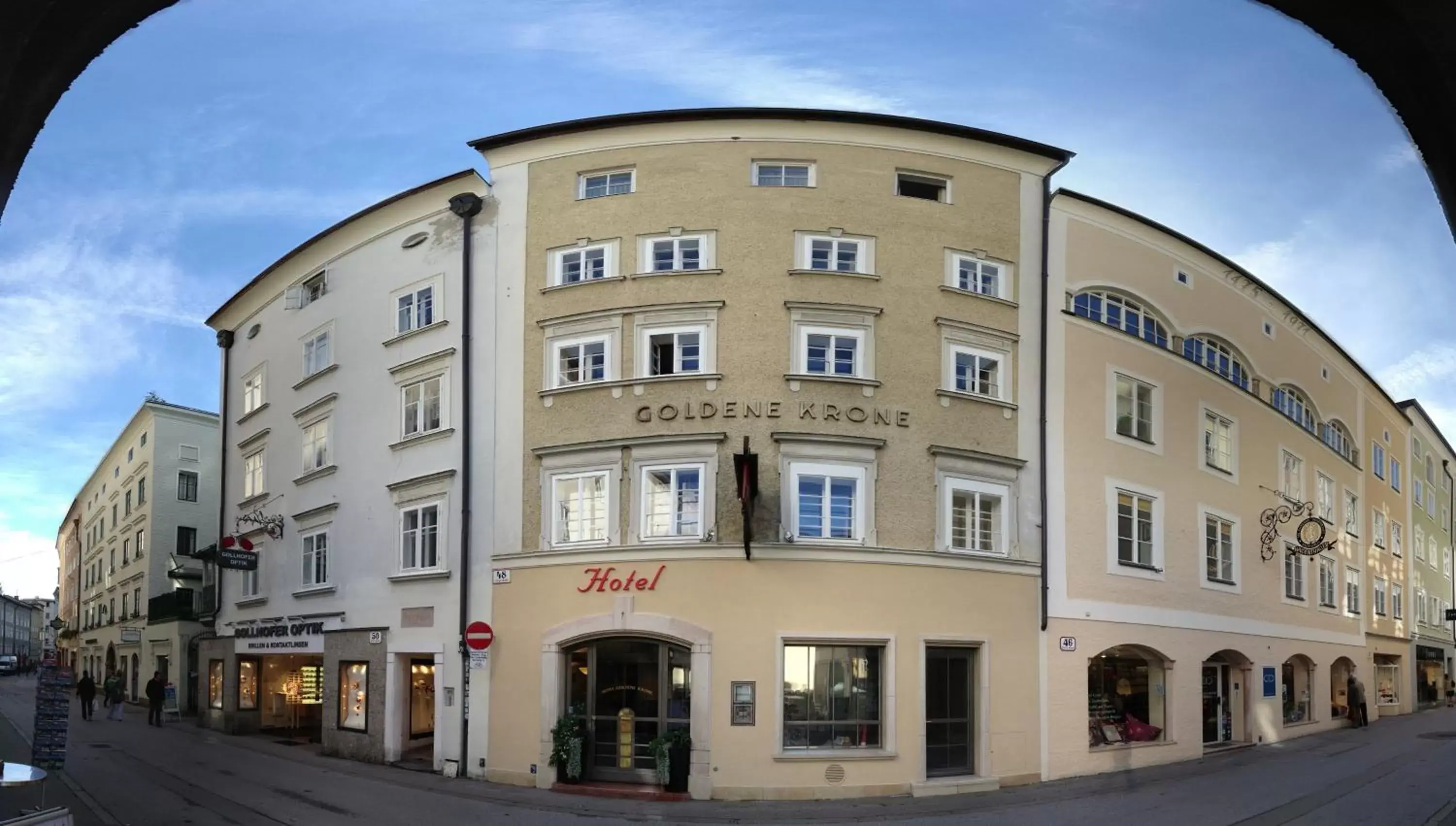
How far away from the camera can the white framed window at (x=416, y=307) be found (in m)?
25.5

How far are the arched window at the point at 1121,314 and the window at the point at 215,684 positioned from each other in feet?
93.3

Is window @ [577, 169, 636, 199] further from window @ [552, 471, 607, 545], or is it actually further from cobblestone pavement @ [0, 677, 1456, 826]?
cobblestone pavement @ [0, 677, 1456, 826]

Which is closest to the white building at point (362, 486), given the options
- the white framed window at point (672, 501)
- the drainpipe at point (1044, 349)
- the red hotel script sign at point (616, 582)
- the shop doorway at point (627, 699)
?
the shop doorway at point (627, 699)

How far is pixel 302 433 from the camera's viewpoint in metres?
30.4

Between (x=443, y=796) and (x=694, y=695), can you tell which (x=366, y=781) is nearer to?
(x=443, y=796)

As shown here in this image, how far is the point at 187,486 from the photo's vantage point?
52562 millimetres

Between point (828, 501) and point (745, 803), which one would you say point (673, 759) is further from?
point (828, 501)

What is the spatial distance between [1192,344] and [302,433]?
23.4 meters

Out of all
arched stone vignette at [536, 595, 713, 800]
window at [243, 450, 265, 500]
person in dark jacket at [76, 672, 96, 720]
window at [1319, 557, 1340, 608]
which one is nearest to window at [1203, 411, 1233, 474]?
window at [1319, 557, 1340, 608]

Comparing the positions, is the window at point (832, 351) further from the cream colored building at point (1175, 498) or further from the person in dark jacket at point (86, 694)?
the person in dark jacket at point (86, 694)

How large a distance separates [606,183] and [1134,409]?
1284 cm

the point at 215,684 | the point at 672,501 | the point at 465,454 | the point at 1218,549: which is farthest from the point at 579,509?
the point at 215,684

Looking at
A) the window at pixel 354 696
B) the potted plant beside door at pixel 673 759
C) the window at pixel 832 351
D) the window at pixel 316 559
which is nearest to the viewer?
the potted plant beside door at pixel 673 759

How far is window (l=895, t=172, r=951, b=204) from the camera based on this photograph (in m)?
22.9
